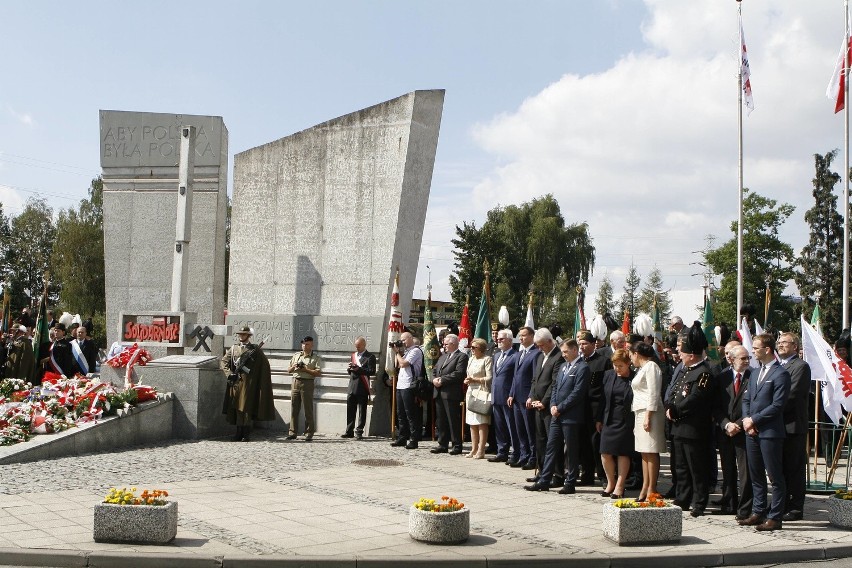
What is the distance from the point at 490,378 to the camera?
12961 mm

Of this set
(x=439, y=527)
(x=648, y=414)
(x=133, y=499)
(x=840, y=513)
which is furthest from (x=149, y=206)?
(x=840, y=513)

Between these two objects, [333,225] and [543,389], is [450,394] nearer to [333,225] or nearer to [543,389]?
[543,389]

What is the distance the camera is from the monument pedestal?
1444 cm

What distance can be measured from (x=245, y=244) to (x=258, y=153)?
175 cm

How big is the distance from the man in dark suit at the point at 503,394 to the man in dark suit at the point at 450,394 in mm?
815

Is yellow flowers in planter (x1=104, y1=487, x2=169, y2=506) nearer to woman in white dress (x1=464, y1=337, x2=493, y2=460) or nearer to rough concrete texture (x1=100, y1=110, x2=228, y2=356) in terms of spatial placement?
woman in white dress (x1=464, y1=337, x2=493, y2=460)

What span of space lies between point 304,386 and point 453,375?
2.88 m

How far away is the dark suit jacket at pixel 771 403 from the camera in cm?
829

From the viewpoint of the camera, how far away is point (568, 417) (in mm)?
10328

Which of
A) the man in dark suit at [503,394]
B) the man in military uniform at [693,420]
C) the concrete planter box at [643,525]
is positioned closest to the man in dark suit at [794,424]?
the man in military uniform at [693,420]

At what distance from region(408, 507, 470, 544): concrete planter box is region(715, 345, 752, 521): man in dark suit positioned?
3.14 meters

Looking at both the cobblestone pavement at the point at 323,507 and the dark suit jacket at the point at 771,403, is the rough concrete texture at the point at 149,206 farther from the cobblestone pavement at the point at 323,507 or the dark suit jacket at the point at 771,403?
the dark suit jacket at the point at 771,403

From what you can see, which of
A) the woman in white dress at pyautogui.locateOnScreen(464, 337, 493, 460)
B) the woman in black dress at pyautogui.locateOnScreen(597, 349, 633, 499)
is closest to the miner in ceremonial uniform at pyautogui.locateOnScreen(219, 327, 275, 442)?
the woman in white dress at pyautogui.locateOnScreen(464, 337, 493, 460)

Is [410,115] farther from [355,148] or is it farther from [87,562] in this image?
[87,562]
